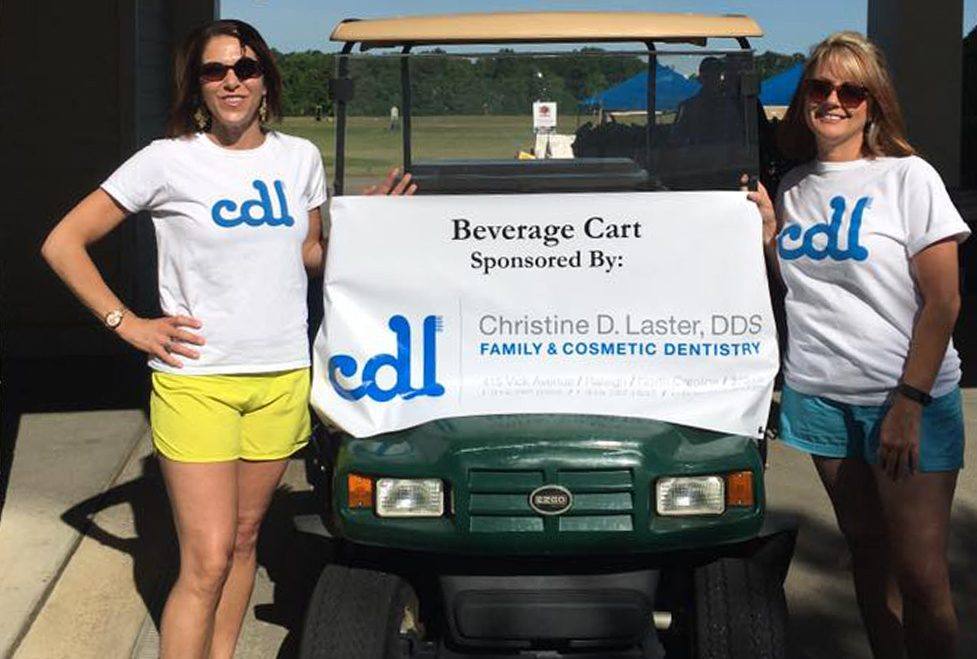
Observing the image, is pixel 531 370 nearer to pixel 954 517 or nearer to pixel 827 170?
pixel 827 170

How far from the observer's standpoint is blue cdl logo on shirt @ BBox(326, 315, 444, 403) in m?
3.82

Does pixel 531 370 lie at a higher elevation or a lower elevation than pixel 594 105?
lower

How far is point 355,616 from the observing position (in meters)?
3.67

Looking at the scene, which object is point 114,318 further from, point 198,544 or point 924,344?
point 924,344

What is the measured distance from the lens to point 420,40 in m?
4.67

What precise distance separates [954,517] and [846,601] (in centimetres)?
124

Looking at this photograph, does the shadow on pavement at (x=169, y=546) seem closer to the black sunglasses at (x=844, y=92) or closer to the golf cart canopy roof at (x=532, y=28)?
the golf cart canopy roof at (x=532, y=28)

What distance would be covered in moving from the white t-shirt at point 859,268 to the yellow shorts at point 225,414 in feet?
4.06

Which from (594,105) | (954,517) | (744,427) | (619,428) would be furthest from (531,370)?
(954,517)

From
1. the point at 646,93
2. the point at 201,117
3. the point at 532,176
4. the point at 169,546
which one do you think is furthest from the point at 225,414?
the point at 169,546

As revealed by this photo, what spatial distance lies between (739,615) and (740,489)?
12.3 inches

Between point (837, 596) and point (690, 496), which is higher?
point (690, 496)

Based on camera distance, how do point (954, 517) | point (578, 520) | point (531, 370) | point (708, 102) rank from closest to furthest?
1. point (578, 520)
2. point (531, 370)
3. point (708, 102)
4. point (954, 517)

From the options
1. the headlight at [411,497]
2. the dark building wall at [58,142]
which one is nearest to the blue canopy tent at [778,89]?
the dark building wall at [58,142]
